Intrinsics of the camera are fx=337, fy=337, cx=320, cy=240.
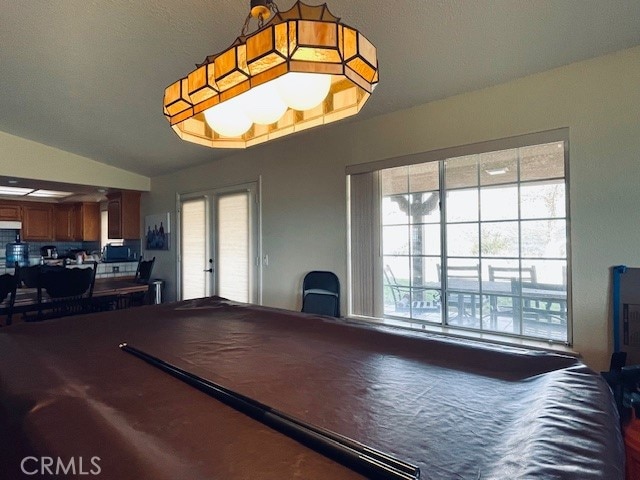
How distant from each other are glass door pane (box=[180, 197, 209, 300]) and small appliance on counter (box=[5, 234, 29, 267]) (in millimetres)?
3355

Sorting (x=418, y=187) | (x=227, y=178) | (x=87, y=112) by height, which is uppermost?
(x=87, y=112)

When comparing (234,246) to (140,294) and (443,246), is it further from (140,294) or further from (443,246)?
(443,246)

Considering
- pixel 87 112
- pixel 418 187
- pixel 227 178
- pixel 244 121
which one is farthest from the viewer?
pixel 227 178

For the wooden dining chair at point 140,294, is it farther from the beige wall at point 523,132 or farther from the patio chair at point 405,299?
the patio chair at point 405,299

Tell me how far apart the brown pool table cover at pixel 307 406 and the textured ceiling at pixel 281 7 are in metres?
1.64

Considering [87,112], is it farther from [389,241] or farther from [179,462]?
[179,462]

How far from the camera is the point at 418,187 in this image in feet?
8.96

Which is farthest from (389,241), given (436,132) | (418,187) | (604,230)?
(604,230)

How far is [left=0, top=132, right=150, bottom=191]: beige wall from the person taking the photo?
3.95m

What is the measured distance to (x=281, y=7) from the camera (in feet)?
6.11

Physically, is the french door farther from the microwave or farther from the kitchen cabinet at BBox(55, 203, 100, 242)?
the kitchen cabinet at BBox(55, 203, 100, 242)

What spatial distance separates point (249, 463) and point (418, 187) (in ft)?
7.93

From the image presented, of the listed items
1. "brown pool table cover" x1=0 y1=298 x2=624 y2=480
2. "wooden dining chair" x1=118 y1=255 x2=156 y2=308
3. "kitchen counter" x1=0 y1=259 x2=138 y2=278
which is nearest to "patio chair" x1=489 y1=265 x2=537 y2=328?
"brown pool table cover" x1=0 y1=298 x2=624 y2=480

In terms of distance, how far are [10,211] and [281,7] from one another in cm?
707
